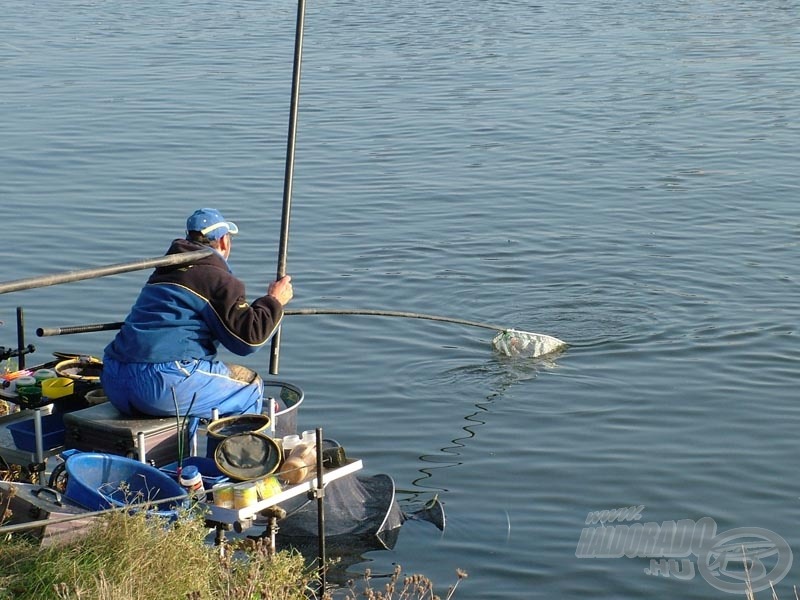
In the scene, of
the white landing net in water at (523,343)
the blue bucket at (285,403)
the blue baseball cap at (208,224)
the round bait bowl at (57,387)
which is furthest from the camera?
the white landing net in water at (523,343)

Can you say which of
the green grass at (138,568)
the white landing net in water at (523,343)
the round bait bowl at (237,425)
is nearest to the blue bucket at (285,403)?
the round bait bowl at (237,425)

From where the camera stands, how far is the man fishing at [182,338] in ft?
20.4

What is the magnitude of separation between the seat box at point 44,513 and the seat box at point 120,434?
0.56 metres

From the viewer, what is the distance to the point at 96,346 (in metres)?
10.2

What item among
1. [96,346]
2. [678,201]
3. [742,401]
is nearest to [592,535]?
[742,401]

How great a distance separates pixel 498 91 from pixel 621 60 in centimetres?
309

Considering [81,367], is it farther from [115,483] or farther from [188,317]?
[115,483]

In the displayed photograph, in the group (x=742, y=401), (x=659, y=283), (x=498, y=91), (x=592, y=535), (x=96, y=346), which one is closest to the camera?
(x=592, y=535)

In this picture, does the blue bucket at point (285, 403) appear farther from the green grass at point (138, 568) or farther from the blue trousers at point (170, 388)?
the green grass at point (138, 568)

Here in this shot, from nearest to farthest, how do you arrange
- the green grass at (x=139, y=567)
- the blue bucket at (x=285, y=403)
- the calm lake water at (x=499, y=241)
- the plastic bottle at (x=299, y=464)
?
the green grass at (x=139, y=567) → the plastic bottle at (x=299, y=464) → the blue bucket at (x=285, y=403) → the calm lake water at (x=499, y=241)

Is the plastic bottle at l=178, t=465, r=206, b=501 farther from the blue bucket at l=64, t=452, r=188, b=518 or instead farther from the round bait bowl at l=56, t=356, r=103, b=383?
the round bait bowl at l=56, t=356, r=103, b=383

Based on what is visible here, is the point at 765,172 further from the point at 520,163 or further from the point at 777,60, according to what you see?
the point at 777,60

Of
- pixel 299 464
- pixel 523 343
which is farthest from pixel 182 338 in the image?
pixel 523 343

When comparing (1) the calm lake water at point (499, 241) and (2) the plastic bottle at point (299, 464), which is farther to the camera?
(1) the calm lake water at point (499, 241)
